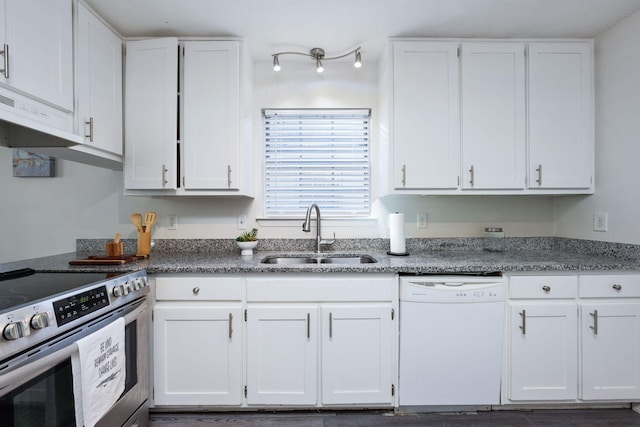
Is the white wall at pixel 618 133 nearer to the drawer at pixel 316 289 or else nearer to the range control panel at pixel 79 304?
the drawer at pixel 316 289

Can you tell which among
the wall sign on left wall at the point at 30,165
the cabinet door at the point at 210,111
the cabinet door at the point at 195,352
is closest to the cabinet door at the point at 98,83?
the cabinet door at the point at 210,111

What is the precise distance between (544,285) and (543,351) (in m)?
0.38

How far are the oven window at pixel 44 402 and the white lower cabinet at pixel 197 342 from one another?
0.54 m

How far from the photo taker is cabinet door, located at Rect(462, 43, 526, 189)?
1967mm

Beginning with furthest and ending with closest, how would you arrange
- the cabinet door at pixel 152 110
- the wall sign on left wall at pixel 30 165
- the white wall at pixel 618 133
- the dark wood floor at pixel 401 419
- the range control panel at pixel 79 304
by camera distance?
the wall sign on left wall at pixel 30 165 → the cabinet door at pixel 152 110 → the white wall at pixel 618 133 → the dark wood floor at pixel 401 419 → the range control panel at pixel 79 304

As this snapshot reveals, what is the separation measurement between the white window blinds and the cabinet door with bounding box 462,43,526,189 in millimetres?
767

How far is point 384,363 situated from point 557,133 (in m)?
1.93

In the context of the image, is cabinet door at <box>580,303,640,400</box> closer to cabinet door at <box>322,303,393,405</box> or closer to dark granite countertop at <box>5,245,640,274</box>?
dark granite countertop at <box>5,245,640,274</box>

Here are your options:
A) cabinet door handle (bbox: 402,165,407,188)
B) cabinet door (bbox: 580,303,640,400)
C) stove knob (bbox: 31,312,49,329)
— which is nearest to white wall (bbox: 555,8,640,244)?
cabinet door (bbox: 580,303,640,400)

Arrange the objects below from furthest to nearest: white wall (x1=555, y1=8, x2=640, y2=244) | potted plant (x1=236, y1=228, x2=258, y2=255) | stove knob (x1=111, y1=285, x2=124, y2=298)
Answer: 1. potted plant (x1=236, y1=228, x2=258, y2=255)
2. white wall (x1=555, y1=8, x2=640, y2=244)
3. stove knob (x1=111, y1=285, x2=124, y2=298)

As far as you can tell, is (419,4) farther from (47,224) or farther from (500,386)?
(47,224)

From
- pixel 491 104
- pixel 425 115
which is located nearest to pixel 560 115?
pixel 491 104

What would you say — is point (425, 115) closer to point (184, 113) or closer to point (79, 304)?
point (184, 113)

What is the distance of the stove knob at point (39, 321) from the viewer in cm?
98
